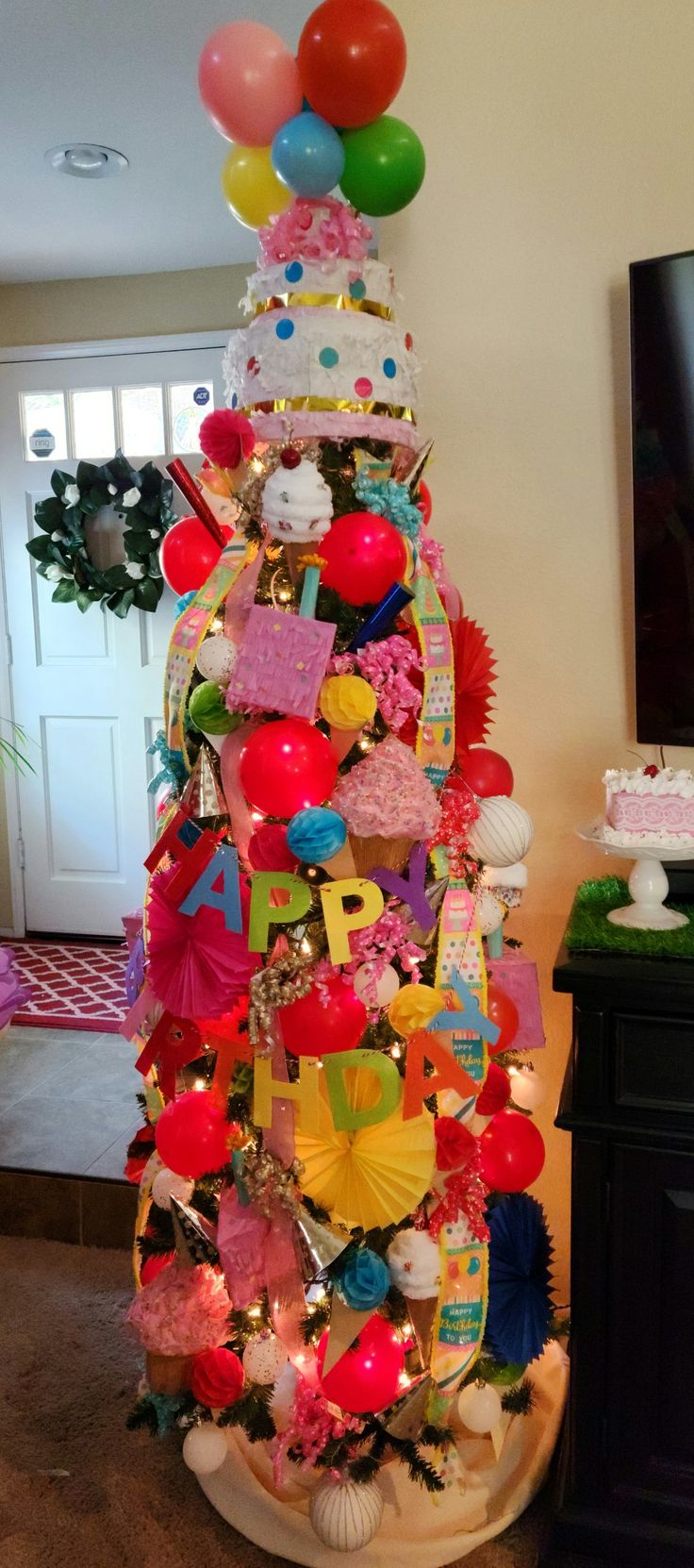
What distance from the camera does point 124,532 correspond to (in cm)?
338

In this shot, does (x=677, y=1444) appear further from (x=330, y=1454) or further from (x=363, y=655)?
(x=363, y=655)

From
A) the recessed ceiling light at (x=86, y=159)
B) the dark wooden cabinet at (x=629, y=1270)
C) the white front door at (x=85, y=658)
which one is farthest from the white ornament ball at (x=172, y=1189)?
the recessed ceiling light at (x=86, y=159)

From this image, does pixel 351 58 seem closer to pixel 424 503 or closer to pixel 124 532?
pixel 424 503

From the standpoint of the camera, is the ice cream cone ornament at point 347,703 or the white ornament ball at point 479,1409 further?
the white ornament ball at point 479,1409

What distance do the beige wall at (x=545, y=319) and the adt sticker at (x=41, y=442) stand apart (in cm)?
225

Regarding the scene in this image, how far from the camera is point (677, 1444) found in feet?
4.32

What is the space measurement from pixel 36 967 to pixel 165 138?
8.22 ft

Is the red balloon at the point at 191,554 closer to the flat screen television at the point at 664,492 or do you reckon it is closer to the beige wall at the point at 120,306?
the flat screen television at the point at 664,492

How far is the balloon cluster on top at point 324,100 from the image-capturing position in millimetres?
1200

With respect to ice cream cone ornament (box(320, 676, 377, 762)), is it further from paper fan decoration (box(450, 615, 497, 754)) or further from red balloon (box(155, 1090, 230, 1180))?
red balloon (box(155, 1090, 230, 1180))

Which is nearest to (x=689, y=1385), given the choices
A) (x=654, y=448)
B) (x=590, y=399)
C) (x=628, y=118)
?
(x=654, y=448)

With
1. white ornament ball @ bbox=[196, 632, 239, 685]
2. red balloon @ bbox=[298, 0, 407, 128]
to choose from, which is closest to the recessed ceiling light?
red balloon @ bbox=[298, 0, 407, 128]

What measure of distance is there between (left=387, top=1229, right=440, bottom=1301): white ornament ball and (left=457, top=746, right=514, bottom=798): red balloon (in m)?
0.60

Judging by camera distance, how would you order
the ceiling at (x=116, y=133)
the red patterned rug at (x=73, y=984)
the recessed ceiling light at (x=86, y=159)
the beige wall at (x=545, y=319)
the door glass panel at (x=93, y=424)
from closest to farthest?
the beige wall at (x=545, y=319) < the ceiling at (x=116, y=133) < the recessed ceiling light at (x=86, y=159) < the red patterned rug at (x=73, y=984) < the door glass panel at (x=93, y=424)
